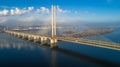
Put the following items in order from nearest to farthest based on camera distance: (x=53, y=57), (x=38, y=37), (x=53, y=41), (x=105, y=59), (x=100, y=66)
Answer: (x=100, y=66), (x=105, y=59), (x=53, y=57), (x=53, y=41), (x=38, y=37)

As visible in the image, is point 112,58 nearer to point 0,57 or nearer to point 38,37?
point 0,57

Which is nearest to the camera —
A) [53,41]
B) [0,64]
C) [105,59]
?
[0,64]

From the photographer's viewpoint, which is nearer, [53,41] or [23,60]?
[23,60]

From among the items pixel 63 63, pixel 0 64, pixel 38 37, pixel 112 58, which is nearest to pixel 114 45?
pixel 112 58

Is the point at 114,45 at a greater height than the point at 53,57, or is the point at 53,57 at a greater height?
the point at 114,45

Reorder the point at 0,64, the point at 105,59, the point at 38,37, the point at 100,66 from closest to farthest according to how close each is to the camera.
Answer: the point at 100,66 < the point at 0,64 < the point at 105,59 < the point at 38,37

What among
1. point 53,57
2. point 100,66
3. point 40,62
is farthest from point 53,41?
point 100,66

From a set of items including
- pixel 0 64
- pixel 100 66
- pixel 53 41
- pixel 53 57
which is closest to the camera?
pixel 100 66

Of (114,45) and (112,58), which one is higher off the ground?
(114,45)

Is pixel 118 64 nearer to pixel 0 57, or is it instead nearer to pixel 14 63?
pixel 14 63
